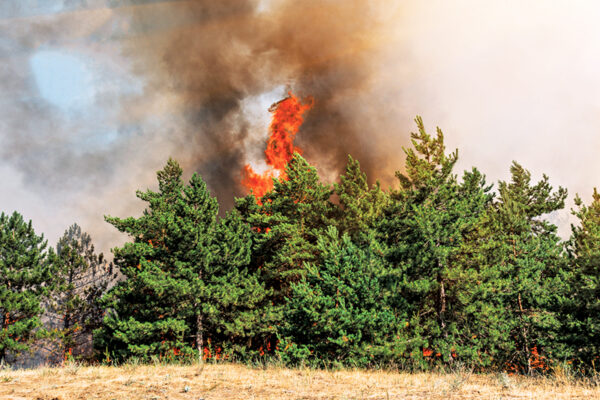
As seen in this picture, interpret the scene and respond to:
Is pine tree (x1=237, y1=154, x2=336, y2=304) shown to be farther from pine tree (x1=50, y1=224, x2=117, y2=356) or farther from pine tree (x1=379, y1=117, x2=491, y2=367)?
pine tree (x1=50, y1=224, x2=117, y2=356)

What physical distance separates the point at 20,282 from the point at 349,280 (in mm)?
28619

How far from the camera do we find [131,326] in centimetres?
2231

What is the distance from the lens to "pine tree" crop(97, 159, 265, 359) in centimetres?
2233

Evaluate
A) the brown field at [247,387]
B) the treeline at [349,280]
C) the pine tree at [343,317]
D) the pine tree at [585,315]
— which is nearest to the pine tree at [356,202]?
the treeline at [349,280]

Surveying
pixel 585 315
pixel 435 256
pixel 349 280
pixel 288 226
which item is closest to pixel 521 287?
pixel 585 315

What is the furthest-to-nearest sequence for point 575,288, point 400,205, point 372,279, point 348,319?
point 400,205 < point 575,288 < point 372,279 < point 348,319

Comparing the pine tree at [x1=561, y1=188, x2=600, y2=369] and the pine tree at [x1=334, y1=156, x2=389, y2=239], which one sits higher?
the pine tree at [x1=334, y1=156, x2=389, y2=239]

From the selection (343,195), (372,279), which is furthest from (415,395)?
(343,195)

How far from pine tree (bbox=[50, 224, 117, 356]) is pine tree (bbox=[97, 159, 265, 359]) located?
887 cm

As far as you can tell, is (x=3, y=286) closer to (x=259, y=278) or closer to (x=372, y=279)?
(x=259, y=278)

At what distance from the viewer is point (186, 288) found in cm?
2112

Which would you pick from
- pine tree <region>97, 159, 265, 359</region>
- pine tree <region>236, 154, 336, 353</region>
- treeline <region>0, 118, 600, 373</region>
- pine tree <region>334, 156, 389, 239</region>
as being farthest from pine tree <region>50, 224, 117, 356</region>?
pine tree <region>334, 156, 389, 239</region>

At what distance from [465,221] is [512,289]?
14.1 ft

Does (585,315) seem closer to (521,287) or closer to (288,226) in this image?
(521,287)
